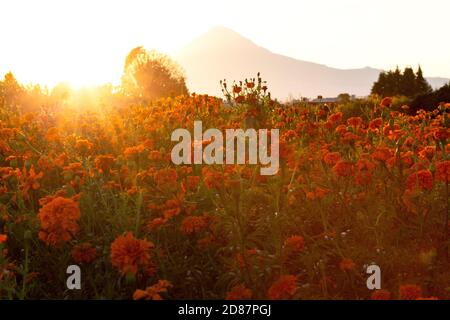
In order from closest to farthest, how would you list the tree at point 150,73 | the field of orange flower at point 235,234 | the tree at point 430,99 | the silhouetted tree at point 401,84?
the field of orange flower at point 235,234 < the tree at point 430,99 < the tree at point 150,73 < the silhouetted tree at point 401,84

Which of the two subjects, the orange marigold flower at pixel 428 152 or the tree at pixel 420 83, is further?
the tree at pixel 420 83

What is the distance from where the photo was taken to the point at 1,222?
3.47 metres

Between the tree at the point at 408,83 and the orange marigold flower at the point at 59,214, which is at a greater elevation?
the tree at the point at 408,83

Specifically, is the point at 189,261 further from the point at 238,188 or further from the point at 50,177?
the point at 50,177

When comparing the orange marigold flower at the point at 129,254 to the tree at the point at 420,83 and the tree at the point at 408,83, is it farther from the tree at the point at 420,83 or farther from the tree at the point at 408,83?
the tree at the point at 420,83

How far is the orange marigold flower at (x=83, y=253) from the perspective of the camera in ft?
8.82

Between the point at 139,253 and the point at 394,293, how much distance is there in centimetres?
138

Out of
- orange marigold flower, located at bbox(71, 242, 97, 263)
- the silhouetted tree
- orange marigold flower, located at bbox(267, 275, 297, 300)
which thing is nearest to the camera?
orange marigold flower, located at bbox(267, 275, 297, 300)

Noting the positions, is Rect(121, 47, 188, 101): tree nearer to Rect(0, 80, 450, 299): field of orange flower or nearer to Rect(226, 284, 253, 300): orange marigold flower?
Rect(0, 80, 450, 299): field of orange flower

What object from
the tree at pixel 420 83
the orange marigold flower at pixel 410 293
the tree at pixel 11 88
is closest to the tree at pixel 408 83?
the tree at pixel 420 83

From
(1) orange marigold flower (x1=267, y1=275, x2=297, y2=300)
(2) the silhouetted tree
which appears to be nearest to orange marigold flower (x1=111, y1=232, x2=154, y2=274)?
(1) orange marigold flower (x1=267, y1=275, x2=297, y2=300)

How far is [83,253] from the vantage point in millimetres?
2723

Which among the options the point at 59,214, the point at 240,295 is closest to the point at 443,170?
the point at 240,295

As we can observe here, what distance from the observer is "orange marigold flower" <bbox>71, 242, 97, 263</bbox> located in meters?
2.69
